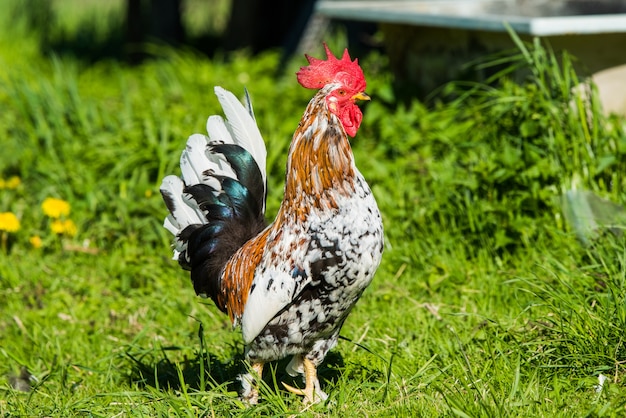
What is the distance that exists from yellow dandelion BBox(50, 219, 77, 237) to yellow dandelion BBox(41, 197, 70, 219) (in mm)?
43

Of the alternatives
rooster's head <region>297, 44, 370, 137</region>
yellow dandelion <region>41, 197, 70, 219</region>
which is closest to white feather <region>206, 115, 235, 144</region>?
rooster's head <region>297, 44, 370, 137</region>

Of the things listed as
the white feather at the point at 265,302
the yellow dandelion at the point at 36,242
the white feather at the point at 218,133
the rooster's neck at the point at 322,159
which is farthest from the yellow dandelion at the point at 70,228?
the rooster's neck at the point at 322,159

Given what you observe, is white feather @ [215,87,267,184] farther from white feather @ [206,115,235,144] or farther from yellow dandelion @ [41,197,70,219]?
yellow dandelion @ [41,197,70,219]

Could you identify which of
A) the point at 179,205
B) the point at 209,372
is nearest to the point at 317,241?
the point at 179,205

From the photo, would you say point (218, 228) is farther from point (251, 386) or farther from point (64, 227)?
point (64, 227)

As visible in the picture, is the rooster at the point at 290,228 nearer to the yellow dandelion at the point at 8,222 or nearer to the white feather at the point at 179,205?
the white feather at the point at 179,205

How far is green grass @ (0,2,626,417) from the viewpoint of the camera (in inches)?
119

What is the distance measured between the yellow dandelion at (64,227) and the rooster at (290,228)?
172 centimetres

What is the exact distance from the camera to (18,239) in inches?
193

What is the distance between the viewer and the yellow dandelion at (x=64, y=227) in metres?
4.71

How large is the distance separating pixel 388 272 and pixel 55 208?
1906mm

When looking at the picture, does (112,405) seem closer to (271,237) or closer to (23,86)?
(271,237)

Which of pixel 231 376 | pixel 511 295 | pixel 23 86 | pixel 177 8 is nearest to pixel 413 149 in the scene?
pixel 511 295

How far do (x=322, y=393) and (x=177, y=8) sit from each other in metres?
6.03
